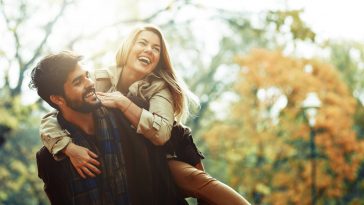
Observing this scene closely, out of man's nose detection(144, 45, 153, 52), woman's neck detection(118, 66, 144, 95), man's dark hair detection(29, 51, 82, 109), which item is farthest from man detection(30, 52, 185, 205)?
man's nose detection(144, 45, 153, 52)

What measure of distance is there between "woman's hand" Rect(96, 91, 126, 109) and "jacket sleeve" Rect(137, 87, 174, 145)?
147 millimetres

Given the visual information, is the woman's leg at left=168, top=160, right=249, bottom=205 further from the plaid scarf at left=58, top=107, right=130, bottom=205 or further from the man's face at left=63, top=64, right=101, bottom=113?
the man's face at left=63, top=64, right=101, bottom=113

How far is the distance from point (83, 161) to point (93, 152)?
102mm

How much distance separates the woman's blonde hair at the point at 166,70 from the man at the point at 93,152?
400 mm

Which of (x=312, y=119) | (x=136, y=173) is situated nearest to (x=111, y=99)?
(x=136, y=173)

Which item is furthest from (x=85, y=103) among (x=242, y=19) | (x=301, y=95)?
(x=301, y=95)

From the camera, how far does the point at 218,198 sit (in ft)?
8.82

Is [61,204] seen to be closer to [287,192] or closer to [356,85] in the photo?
[287,192]

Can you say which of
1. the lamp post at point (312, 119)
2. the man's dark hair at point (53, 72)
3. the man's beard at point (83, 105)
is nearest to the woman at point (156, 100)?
the man's beard at point (83, 105)

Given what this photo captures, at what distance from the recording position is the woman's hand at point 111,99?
2.72m

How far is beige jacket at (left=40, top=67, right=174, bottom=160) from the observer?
263 cm

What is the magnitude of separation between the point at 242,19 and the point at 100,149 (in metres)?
6.45

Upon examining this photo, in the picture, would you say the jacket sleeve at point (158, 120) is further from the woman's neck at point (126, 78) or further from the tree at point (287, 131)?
the tree at point (287, 131)

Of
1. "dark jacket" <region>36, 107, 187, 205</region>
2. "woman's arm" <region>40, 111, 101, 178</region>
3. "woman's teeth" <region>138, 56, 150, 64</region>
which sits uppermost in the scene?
"woman's teeth" <region>138, 56, 150, 64</region>
